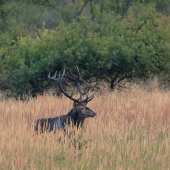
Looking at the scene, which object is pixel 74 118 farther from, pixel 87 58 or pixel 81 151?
pixel 87 58

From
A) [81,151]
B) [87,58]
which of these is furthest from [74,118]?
[87,58]

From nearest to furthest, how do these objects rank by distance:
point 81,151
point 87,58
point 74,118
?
point 81,151
point 74,118
point 87,58

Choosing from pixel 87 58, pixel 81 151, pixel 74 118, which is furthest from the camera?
pixel 87 58

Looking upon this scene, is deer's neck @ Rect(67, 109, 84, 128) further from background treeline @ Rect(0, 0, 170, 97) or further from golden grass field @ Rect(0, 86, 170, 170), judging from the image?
background treeline @ Rect(0, 0, 170, 97)

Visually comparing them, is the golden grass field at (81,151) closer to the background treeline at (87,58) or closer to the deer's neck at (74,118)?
the deer's neck at (74,118)

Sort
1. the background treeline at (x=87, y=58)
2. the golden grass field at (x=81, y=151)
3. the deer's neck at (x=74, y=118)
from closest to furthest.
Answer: the golden grass field at (x=81, y=151)
the deer's neck at (x=74, y=118)
the background treeline at (x=87, y=58)

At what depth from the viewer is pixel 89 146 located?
5.74 m

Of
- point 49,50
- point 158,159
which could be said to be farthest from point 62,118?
point 49,50

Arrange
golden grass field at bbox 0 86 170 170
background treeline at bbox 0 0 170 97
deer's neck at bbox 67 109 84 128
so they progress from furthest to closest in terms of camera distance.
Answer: background treeline at bbox 0 0 170 97 → deer's neck at bbox 67 109 84 128 → golden grass field at bbox 0 86 170 170

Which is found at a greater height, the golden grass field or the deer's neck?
the deer's neck

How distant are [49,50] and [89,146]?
8.29 metres

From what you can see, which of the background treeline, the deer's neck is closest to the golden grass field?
the deer's neck

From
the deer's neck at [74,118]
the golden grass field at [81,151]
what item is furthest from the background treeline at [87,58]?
the deer's neck at [74,118]

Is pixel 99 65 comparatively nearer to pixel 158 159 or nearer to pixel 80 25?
pixel 80 25
